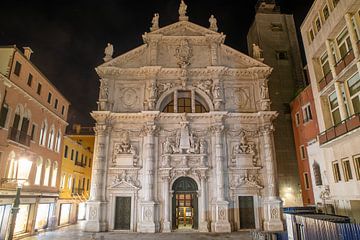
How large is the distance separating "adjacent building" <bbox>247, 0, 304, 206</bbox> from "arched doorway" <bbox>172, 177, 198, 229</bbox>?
30.2ft

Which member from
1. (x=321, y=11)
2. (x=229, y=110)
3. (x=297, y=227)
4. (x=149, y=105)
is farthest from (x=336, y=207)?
(x=149, y=105)

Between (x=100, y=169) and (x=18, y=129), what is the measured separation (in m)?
6.71

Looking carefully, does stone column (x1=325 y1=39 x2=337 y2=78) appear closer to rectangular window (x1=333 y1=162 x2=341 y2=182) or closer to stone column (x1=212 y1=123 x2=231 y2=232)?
rectangular window (x1=333 y1=162 x2=341 y2=182)

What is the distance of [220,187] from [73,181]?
1735 cm

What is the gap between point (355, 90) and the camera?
13922mm

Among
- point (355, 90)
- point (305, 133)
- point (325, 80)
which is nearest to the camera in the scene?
point (355, 90)

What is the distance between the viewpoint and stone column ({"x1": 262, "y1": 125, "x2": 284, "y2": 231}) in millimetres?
19663

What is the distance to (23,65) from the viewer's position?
709 inches

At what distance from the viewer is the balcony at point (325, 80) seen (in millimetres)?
15992

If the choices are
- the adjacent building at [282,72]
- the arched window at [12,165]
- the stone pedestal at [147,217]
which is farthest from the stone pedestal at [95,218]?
the adjacent building at [282,72]

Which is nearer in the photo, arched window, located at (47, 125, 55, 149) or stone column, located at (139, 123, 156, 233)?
stone column, located at (139, 123, 156, 233)

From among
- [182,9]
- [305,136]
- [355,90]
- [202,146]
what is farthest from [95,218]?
[182,9]

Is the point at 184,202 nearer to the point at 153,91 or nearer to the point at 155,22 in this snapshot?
the point at 153,91

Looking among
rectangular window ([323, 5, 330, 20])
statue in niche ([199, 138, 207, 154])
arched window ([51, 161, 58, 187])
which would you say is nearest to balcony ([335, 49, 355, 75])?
rectangular window ([323, 5, 330, 20])
